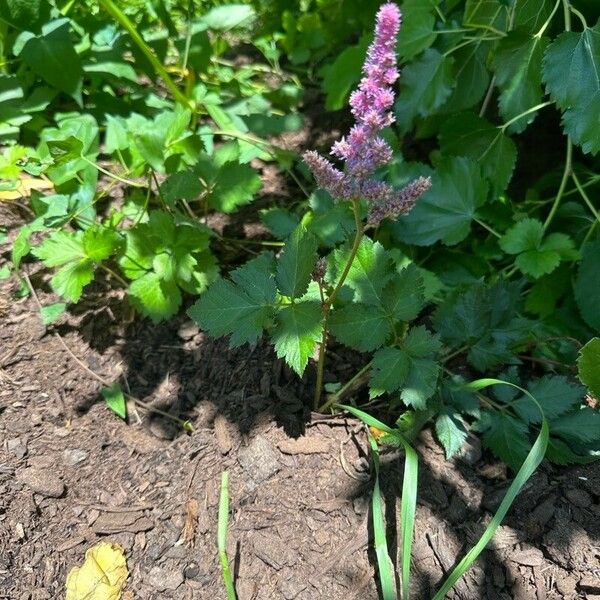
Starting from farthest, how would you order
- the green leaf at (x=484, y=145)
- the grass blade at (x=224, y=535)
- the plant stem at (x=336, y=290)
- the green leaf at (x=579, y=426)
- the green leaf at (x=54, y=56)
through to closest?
the green leaf at (x=54, y=56) < the green leaf at (x=484, y=145) < the green leaf at (x=579, y=426) < the grass blade at (x=224, y=535) < the plant stem at (x=336, y=290)

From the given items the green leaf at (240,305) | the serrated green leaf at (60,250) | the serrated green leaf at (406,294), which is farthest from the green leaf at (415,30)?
the serrated green leaf at (60,250)

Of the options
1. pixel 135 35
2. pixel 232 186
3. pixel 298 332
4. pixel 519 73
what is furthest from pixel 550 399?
pixel 135 35

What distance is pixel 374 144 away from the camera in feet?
4.19

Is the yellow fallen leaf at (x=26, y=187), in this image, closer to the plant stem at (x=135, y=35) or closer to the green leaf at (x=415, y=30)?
the plant stem at (x=135, y=35)

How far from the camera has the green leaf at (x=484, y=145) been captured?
2.23m

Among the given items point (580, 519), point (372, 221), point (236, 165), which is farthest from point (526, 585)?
point (236, 165)

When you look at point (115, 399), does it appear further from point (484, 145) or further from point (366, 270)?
point (484, 145)

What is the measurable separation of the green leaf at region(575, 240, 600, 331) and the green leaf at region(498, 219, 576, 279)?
0.06 m

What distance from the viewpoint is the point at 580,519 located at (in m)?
1.75

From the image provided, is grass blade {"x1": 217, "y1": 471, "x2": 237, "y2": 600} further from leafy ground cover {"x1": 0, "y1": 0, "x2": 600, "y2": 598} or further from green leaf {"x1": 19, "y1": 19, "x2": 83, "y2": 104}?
green leaf {"x1": 19, "y1": 19, "x2": 83, "y2": 104}

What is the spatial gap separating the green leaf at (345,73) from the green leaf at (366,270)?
1.02 m

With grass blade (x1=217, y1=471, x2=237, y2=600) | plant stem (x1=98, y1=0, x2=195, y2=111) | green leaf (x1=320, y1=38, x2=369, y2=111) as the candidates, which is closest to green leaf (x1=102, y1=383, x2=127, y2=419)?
grass blade (x1=217, y1=471, x2=237, y2=600)

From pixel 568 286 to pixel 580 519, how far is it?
0.81 metres

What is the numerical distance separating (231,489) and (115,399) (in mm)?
477
